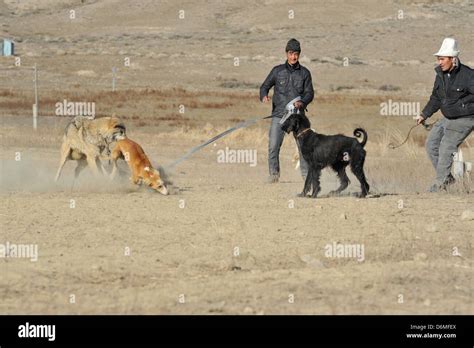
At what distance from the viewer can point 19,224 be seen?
1256cm

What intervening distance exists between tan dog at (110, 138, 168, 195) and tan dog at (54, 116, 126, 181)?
1.53 ft

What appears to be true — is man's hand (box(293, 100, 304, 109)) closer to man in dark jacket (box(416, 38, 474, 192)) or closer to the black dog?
the black dog

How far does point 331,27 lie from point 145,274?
266ft

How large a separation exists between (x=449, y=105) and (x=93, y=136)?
4883 mm

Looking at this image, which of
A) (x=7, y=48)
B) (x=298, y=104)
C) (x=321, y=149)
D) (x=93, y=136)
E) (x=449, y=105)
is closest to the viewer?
(x=321, y=149)

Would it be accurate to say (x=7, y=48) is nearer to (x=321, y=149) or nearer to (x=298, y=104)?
(x=298, y=104)

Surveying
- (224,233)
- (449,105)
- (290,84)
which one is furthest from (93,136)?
(449,105)

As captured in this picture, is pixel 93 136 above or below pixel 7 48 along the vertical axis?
below

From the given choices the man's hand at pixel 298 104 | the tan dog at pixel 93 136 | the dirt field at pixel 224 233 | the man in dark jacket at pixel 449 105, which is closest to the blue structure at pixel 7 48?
the dirt field at pixel 224 233

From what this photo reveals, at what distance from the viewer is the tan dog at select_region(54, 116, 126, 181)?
15.3 metres

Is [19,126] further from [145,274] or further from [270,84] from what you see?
[145,274]

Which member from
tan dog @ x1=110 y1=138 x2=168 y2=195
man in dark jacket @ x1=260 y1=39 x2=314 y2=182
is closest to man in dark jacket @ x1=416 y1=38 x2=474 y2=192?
man in dark jacket @ x1=260 y1=39 x2=314 y2=182

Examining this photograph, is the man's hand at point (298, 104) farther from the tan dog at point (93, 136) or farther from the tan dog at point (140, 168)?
the tan dog at point (93, 136)

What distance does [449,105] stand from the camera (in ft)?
47.9
